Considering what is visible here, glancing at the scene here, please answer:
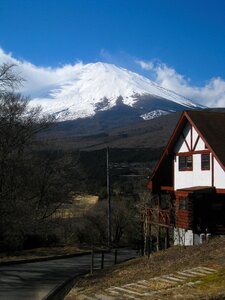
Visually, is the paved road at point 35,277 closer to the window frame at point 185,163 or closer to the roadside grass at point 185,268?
the roadside grass at point 185,268

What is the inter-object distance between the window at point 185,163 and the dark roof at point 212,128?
249cm

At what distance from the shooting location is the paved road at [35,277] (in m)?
18.4

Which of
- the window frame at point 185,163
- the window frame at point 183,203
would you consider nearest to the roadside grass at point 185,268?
the window frame at point 183,203

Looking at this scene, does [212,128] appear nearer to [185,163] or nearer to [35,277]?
[185,163]

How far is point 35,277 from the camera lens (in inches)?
907

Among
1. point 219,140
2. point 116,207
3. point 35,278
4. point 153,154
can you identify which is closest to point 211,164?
point 219,140

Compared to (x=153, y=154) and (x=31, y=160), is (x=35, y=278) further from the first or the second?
(x=153, y=154)

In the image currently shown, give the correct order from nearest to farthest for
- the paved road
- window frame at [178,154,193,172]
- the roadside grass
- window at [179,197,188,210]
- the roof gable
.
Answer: the roadside grass < the paved road < the roof gable < window at [179,197,188,210] < window frame at [178,154,193,172]

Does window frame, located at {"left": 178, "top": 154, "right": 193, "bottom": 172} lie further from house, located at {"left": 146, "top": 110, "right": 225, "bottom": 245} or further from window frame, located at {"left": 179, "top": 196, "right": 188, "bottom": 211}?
window frame, located at {"left": 179, "top": 196, "right": 188, "bottom": 211}

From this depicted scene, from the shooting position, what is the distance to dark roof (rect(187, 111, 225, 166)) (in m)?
27.3

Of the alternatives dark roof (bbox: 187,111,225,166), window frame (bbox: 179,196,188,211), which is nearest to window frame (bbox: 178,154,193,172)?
window frame (bbox: 179,196,188,211)

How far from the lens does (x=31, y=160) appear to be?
1379 inches

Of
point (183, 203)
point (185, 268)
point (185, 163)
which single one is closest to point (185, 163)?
point (185, 163)

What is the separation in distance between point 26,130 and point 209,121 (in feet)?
39.6
